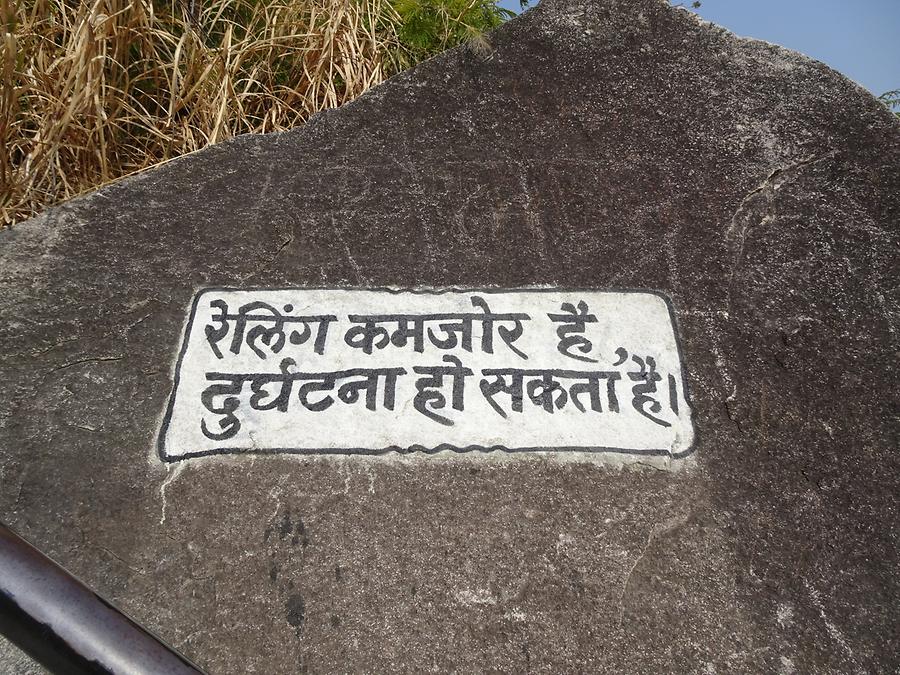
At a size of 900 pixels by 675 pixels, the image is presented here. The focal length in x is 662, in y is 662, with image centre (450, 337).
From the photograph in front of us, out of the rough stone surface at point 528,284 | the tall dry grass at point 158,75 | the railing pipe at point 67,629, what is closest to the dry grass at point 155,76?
the tall dry grass at point 158,75

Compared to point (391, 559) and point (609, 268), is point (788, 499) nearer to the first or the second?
point (609, 268)

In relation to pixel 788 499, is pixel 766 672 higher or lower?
lower

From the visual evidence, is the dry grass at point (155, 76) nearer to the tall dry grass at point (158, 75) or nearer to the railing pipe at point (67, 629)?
the tall dry grass at point (158, 75)

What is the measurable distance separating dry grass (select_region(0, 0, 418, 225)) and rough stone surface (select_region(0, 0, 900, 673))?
962mm

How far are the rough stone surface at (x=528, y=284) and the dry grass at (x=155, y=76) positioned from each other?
3.16 ft

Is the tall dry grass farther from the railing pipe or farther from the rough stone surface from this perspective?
the railing pipe

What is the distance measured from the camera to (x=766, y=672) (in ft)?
4.41

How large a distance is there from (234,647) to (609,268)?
1330mm

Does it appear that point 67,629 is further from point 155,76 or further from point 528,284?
point 155,76

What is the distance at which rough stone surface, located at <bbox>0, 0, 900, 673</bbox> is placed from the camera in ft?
4.58

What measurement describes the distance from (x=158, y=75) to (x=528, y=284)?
7.72 feet

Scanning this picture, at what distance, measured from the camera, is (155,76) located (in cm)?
313

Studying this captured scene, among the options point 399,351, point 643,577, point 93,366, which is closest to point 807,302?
point 643,577

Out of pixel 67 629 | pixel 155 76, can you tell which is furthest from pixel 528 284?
pixel 155 76
